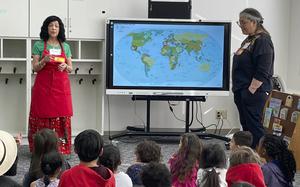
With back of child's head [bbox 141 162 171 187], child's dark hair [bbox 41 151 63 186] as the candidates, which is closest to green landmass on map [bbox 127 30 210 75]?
child's dark hair [bbox 41 151 63 186]

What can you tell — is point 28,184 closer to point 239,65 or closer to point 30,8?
point 239,65

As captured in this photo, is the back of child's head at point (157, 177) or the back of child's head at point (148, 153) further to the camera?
the back of child's head at point (148, 153)

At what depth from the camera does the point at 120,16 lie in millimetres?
6812

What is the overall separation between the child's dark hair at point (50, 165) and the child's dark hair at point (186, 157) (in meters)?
0.73

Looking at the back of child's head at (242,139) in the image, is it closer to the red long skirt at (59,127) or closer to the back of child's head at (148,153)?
the back of child's head at (148,153)

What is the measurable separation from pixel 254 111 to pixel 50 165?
2.52 m

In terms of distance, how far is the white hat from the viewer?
2.61 m

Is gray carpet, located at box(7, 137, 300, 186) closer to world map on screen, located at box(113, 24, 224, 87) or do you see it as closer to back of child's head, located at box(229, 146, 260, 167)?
world map on screen, located at box(113, 24, 224, 87)

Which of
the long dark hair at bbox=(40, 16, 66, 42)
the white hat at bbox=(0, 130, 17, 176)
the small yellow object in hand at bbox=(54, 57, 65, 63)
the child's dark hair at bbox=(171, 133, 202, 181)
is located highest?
the long dark hair at bbox=(40, 16, 66, 42)

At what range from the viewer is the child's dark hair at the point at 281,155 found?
3418mm

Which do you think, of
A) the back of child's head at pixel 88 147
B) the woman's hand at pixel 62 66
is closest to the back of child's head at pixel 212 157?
the back of child's head at pixel 88 147

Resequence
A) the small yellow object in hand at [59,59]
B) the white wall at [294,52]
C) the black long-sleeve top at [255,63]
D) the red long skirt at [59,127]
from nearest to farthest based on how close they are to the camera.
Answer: the black long-sleeve top at [255,63] < the small yellow object in hand at [59,59] < the red long skirt at [59,127] < the white wall at [294,52]

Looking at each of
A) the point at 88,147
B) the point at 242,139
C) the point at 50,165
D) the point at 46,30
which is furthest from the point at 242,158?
the point at 46,30

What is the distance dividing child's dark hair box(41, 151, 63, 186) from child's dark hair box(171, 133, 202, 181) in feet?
2.38
